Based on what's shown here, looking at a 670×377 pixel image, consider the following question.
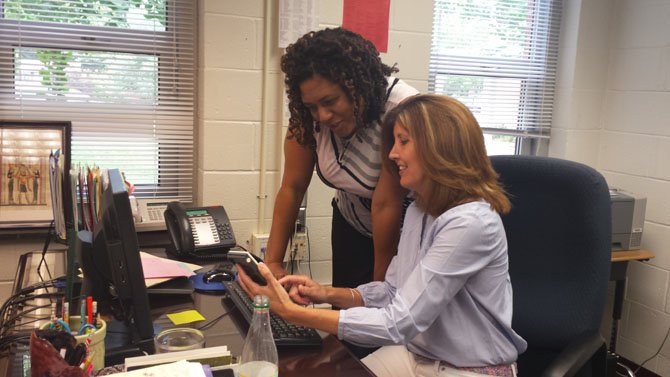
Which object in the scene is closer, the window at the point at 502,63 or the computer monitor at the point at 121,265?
the computer monitor at the point at 121,265

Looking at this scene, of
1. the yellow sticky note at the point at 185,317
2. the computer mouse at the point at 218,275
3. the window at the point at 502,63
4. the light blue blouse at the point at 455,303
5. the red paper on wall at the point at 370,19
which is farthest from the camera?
the window at the point at 502,63

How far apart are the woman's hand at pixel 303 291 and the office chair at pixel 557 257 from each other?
1.68 ft

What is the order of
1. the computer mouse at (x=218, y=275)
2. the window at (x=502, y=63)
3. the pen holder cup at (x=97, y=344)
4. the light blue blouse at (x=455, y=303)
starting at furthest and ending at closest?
the window at (x=502, y=63) < the computer mouse at (x=218, y=275) < the light blue blouse at (x=455, y=303) < the pen holder cup at (x=97, y=344)

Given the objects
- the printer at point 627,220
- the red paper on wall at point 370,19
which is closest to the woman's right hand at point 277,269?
the red paper on wall at point 370,19

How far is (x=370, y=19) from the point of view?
2467mm

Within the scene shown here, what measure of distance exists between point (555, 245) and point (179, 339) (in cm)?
94

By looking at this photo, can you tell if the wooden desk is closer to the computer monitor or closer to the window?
the window

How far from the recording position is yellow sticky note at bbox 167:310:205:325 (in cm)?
137

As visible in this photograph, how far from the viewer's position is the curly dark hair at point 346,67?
1.51 meters

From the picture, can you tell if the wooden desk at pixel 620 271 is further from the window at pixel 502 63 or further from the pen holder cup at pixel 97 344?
the pen holder cup at pixel 97 344

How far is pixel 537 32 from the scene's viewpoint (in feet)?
10.1

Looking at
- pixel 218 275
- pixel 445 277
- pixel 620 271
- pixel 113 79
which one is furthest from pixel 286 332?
pixel 620 271

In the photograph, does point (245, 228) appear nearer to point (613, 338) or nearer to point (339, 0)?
point (339, 0)

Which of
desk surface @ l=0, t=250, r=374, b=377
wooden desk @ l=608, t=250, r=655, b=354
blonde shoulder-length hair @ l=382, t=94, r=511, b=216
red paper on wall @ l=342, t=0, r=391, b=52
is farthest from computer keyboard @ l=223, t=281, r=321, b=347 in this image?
wooden desk @ l=608, t=250, r=655, b=354
